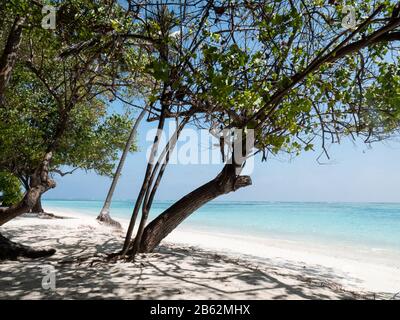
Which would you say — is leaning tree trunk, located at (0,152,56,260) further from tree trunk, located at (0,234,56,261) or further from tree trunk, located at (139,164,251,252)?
tree trunk, located at (139,164,251,252)

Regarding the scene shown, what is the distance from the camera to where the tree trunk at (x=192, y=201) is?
554cm

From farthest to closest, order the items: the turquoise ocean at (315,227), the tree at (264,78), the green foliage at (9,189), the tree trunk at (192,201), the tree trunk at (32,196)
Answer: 1. the green foliage at (9,189)
2. the turquoise ocean at (315,227)
3. the tree trunk at (32,196)
4. the tree trunk at (192,201)
5. the tree at (264,78)

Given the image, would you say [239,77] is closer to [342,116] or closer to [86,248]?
[342,116]

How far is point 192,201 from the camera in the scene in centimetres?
570

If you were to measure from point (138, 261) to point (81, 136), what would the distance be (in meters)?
6.57

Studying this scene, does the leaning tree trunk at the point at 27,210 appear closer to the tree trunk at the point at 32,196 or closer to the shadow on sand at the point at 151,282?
the tree trunk at the point at 32,196

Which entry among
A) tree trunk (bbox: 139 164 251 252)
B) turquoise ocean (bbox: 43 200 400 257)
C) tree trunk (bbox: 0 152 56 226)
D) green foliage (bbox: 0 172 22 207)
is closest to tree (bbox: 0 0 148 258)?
tree trunk (bbox: 0 152 56 226)

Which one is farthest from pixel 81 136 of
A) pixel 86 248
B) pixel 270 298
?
pixel 270 298

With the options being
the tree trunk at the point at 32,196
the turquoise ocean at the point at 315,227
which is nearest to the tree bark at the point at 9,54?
the tree trunk at the point at 32,196

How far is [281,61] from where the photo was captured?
397 cm

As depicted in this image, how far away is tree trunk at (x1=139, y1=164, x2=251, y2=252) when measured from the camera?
5535 mm

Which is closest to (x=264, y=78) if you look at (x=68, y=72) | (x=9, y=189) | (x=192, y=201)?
(x=192, y=201)

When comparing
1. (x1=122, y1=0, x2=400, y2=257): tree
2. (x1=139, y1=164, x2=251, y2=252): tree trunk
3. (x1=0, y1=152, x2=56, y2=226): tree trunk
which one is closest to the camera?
(x1=122, y1=0, x2=400, y2=257): tree

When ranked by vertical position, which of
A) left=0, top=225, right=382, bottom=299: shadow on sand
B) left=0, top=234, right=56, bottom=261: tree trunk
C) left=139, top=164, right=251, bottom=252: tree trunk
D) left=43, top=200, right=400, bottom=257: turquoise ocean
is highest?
left=139, top=164, right=251, bottom=252: tree trunk
